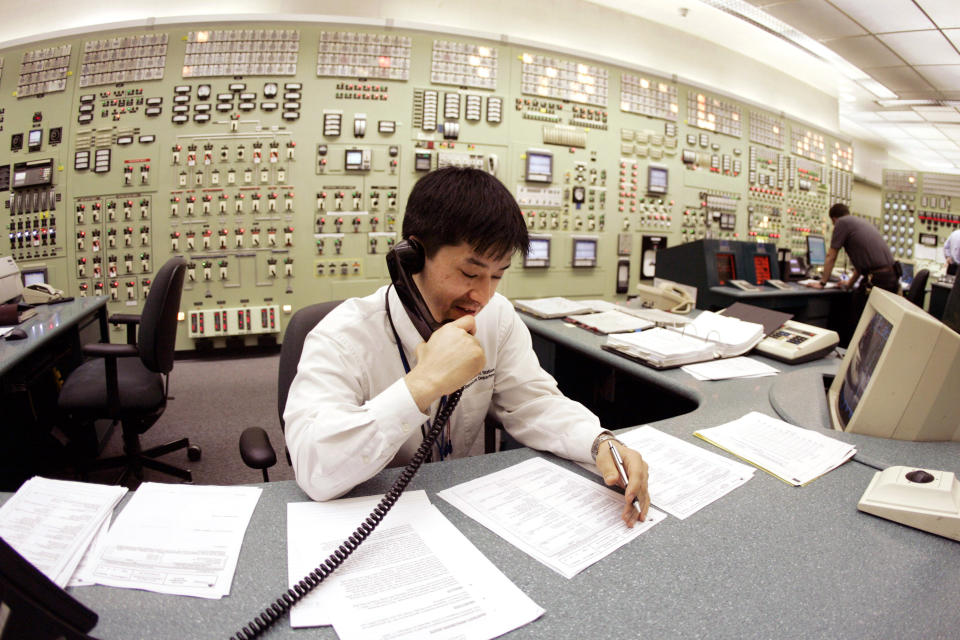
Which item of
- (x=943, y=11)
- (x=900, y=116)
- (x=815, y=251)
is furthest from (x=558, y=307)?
(x=900, y=116)

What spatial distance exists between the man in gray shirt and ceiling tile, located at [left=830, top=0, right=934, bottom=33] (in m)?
1.68

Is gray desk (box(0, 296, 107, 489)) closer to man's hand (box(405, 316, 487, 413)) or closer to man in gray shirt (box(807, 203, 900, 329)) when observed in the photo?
man's hand (box(405, 316, 487, 413))

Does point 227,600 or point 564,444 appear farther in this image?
point 564,444

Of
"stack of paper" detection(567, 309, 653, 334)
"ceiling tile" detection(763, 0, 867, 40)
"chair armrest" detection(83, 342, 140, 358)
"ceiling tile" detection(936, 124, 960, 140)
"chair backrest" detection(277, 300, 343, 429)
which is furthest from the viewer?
"ceiling tile" detection(936, 124, 960, 140)

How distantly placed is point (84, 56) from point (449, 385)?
5.06m

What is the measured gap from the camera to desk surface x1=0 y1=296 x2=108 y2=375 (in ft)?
5.71

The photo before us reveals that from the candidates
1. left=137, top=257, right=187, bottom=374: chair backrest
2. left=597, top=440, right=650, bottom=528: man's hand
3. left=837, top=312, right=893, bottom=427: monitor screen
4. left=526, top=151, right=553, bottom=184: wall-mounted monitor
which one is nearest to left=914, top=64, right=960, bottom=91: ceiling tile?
left=526, top=151, right=553, bottom=184: wall-mounted monitor

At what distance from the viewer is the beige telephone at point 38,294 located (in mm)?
2646

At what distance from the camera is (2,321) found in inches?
83.9

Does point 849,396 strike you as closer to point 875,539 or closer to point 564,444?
point 875,539

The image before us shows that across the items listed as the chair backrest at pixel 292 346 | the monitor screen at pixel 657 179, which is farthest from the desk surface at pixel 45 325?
the monitor screen at pixel 657 179

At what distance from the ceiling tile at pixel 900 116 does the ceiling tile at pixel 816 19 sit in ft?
12.0

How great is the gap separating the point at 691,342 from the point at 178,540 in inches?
63.4

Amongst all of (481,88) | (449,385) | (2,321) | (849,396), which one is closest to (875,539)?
(849,396)
